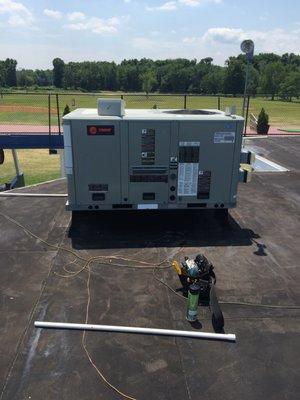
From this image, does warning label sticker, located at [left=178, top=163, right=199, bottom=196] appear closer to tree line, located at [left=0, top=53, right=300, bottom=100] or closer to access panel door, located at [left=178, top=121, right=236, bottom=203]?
access panel door, located at [left=178, top=121, right=236, bottom=203]

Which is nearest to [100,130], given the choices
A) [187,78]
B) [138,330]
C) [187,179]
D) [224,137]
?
[187,179]

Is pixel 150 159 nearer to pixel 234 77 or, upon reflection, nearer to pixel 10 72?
pixel 234 77

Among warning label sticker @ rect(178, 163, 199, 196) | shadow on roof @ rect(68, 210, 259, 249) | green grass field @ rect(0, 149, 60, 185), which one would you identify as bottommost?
green grass field @ rect(0, 149, 60, 185)

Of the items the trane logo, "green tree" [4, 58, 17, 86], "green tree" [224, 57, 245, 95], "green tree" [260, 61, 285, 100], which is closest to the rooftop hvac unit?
the trane logo

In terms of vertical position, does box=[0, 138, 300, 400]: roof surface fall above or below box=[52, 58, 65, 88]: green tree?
below

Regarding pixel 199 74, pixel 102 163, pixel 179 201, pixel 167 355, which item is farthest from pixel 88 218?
pixel 199 74

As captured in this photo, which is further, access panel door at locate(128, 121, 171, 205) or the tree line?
Answer: the tree line

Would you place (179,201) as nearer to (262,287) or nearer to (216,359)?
(262,287)

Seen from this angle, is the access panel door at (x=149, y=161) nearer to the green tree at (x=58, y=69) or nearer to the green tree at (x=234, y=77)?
the green tree at (x=234, y=77)
